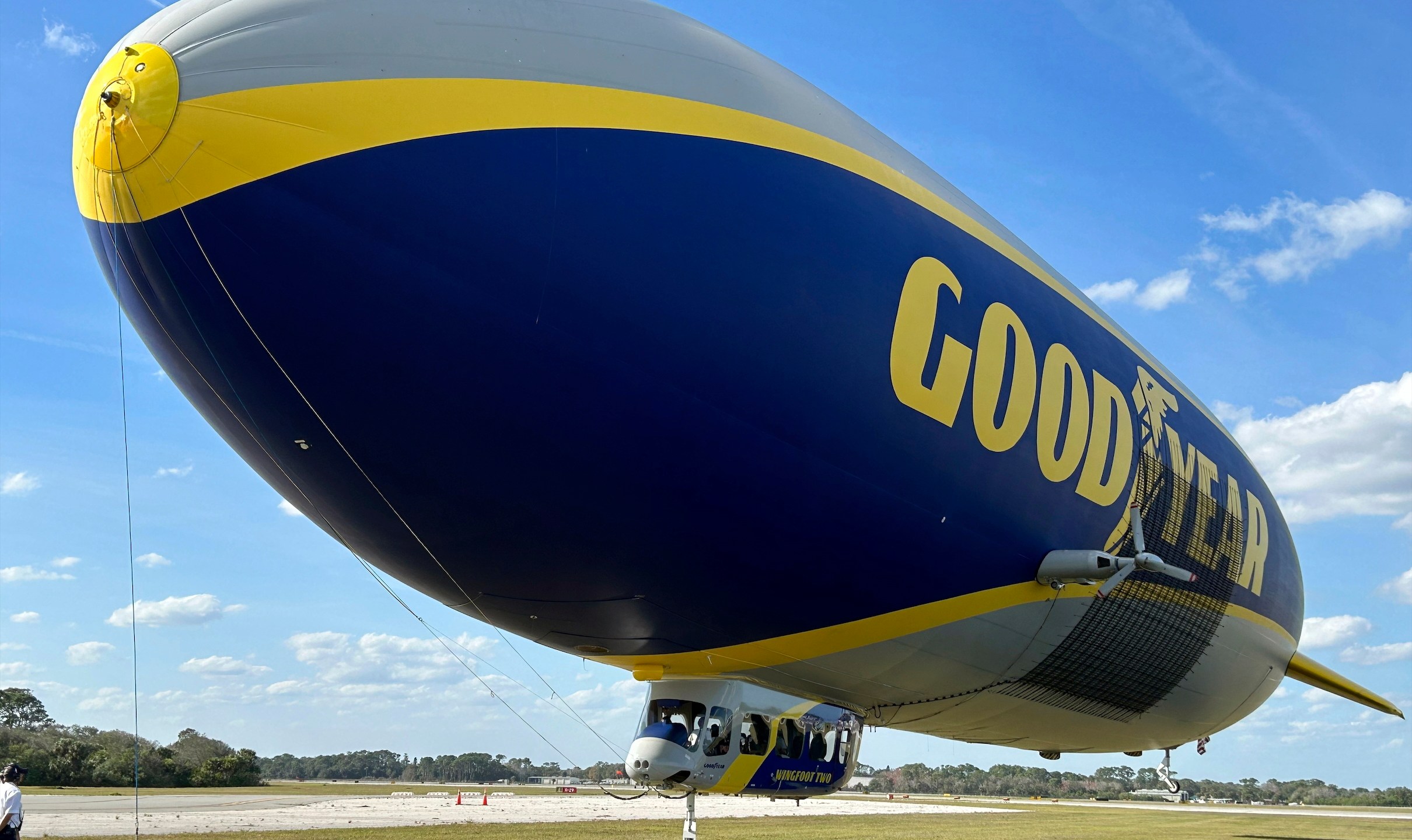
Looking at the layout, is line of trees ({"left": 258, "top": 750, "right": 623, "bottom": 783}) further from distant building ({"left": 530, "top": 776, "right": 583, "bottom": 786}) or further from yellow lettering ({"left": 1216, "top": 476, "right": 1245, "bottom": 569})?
yellow lettering ({"left": 1216, "top": 476, "right": 1245, "bottom": 569})

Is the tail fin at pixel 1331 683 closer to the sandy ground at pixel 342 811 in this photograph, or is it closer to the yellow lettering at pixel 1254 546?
the yellow lettering at pixel 1254 546

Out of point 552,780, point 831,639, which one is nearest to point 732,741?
point 831,639

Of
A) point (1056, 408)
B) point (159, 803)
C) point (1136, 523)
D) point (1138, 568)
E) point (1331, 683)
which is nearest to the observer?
point (1056, 408)

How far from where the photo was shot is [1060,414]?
9828 millimetres

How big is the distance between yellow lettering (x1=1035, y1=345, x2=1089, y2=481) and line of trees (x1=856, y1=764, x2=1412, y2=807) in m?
76.8

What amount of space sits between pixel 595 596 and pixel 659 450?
184 centimetres

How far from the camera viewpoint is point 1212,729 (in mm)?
16625

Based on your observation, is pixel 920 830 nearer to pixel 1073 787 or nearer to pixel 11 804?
pixel 11 804

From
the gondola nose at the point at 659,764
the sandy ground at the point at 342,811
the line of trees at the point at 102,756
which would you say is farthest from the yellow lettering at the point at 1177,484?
the line of trees at the point at 102,756

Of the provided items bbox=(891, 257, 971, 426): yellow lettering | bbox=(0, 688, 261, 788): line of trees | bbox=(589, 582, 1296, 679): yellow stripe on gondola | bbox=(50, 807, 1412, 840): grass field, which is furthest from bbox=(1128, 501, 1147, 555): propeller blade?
bbox=(0, 688, 261, 788): line of trees

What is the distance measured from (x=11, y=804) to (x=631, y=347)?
23.0 ft

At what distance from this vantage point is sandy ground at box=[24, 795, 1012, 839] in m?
21.3

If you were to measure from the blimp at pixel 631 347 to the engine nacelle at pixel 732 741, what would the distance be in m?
0.04

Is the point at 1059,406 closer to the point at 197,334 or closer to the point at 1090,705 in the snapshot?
the point at 1090,705
